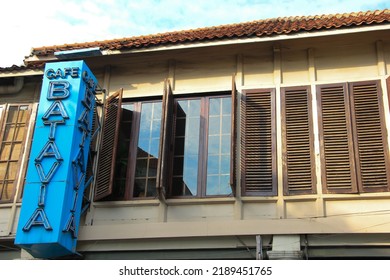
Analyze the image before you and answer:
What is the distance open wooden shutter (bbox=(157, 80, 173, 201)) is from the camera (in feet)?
32.4

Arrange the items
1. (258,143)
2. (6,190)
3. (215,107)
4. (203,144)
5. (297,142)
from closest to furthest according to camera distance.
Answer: (297,142), (258,143), (203,144), (215,107), (6,190)

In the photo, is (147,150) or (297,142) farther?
(147,150)

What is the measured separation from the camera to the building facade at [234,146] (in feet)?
Answer: 31.1

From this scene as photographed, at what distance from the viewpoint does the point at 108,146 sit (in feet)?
35.7

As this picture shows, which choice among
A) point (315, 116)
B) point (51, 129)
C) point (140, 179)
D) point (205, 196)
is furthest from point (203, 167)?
point (51, 129)

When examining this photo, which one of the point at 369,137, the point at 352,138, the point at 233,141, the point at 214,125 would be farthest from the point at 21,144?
the point at 369,137

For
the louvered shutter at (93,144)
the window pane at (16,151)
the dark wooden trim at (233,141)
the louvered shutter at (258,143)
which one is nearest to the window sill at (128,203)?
the louvered shutter at (93,144)

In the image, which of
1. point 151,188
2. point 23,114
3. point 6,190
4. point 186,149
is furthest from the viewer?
point 23,114

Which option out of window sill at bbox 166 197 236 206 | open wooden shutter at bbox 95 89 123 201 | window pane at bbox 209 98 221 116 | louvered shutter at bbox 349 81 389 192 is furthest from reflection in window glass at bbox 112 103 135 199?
louvered shutter at bbox 349 81 389 192

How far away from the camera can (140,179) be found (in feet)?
34.6

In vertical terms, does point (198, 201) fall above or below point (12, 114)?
below

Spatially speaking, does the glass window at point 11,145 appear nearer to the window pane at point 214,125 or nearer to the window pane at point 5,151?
the window pane at point 5,151

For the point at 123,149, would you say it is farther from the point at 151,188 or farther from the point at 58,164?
the point at 58,164

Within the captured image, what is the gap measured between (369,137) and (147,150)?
170 inches
